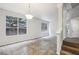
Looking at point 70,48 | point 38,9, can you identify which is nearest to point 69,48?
point 70,48

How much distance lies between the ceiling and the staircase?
0.57m

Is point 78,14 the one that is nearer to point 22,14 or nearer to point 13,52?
point 22,14

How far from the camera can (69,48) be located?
78.1 inches

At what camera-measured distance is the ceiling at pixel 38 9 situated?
1.97 meters

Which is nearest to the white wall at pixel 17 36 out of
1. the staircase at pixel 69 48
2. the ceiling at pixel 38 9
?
the ceiling at pixel 38 9

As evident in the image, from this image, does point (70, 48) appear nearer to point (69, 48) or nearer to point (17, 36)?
point (69, 48)

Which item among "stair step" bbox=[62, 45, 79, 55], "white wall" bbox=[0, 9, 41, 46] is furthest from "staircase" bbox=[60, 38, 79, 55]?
"white wall" bbox=[0, 9, 41, 46]

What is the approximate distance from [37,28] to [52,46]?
1.53 feet

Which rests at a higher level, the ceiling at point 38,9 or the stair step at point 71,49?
the ceiling at point 38,9

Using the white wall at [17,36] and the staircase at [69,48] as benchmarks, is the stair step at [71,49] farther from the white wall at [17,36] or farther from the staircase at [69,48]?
the white wall at [17,36]

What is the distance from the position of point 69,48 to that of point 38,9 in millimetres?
962

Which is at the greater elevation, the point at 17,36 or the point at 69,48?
the point at 17,36

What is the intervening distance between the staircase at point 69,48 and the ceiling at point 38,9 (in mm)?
570

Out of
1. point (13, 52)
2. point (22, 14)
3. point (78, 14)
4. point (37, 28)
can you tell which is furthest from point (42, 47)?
point (78, 14)
